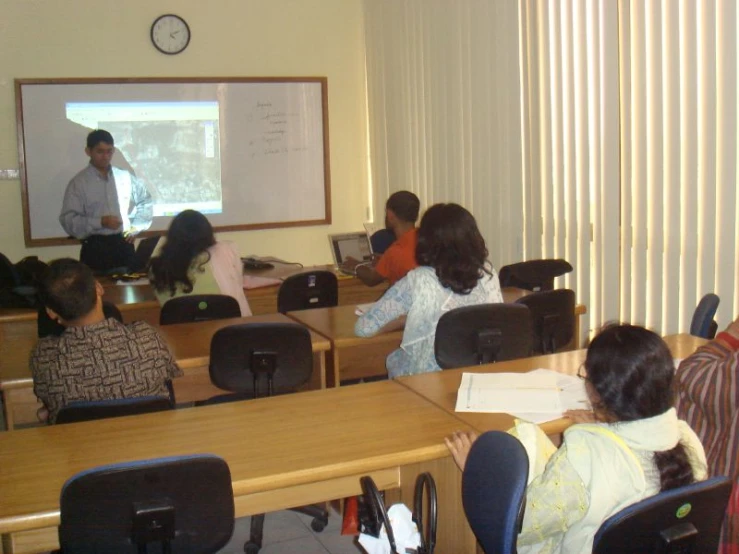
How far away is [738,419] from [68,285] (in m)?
1.95

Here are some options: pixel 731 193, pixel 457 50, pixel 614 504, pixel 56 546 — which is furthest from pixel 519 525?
pixel 457 50

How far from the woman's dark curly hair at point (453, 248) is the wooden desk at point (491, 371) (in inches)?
17.8

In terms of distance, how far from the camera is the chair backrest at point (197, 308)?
391 cm

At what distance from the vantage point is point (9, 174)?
6.41 meters

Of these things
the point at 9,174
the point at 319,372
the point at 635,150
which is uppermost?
the point at 9,174

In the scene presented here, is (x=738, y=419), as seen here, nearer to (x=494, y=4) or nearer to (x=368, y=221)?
(x=494, y=4)

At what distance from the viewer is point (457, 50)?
605 centimetres

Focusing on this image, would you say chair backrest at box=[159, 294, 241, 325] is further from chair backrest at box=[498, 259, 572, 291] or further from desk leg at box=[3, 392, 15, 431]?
chair backrest at box=[498, 259, 572, 291]

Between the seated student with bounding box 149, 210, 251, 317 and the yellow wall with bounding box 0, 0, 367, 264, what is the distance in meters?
2.89

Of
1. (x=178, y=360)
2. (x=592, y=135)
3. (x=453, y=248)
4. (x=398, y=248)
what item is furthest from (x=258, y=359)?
(x=592, y=135)

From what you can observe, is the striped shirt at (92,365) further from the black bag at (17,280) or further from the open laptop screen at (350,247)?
the open laptop screen at (350,247)

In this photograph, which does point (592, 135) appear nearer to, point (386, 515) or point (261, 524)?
point (261, 524)

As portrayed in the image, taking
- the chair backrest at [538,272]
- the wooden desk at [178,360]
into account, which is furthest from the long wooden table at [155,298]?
the chair backrest at [538,272]

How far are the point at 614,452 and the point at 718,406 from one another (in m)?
0.50
